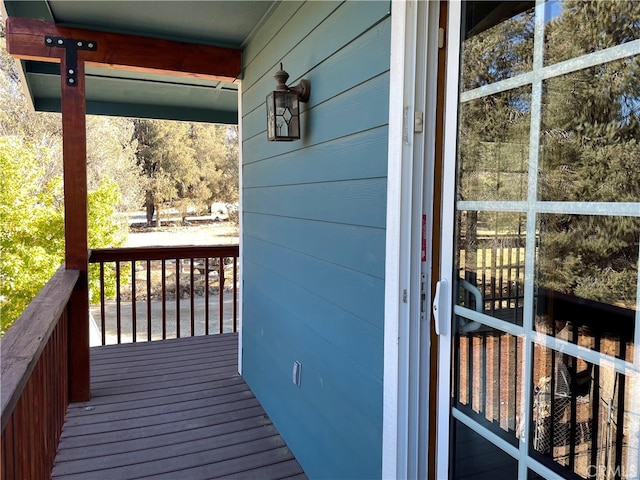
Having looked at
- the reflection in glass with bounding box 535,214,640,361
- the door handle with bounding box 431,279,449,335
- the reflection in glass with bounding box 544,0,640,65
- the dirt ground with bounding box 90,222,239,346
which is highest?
the reflection in glass with bounding box 544,0,640,65

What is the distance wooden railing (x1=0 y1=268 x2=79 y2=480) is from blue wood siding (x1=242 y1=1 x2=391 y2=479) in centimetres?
107

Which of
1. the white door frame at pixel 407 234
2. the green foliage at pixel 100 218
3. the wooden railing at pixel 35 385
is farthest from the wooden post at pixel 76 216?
the green foliage at pixel 100 218

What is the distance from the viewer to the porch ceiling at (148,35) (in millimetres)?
2707

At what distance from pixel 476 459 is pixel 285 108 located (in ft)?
5.54

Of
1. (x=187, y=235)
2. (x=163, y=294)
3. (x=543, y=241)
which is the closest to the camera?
(x=543, y=241)

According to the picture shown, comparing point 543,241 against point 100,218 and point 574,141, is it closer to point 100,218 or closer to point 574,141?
point 574,141

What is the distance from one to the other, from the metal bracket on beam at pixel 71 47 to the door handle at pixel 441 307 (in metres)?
2.70

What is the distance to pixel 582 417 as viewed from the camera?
1.04 meters

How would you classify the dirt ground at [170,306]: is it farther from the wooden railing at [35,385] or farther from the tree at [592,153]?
the tree at [592,153]

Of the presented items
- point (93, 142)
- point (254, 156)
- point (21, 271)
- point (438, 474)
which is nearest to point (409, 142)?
point (438, 474)

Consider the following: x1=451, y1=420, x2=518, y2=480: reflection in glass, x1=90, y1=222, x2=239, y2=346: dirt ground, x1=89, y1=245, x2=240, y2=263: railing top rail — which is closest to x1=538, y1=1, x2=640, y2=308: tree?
x1=451, y1=420, x2=518, y2=480: reflection in glass

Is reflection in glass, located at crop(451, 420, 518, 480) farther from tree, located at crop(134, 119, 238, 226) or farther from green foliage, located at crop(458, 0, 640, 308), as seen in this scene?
tree, located at crop(134, 119, 238, 226)

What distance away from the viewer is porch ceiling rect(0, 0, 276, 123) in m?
2.71

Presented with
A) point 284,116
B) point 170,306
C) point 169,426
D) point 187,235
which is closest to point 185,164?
point 187,235
